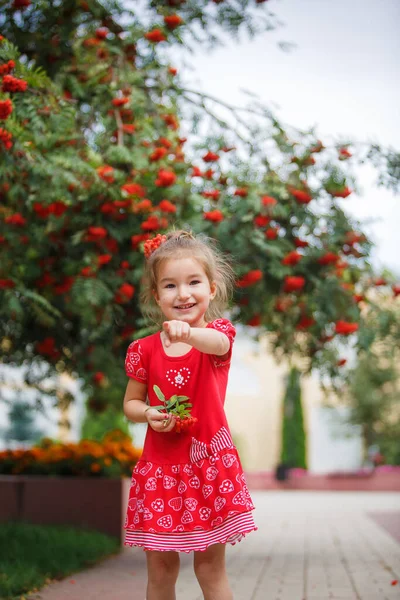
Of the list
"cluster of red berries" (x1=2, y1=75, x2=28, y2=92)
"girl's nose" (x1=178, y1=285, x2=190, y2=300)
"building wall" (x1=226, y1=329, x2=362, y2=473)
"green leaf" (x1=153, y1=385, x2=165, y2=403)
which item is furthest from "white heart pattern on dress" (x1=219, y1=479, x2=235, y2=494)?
"building wall" (x1=226, y1=329, x2=362, y2=473)

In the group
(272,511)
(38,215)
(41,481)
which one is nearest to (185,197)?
(38,215)

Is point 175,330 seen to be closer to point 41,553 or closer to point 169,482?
point 169,482

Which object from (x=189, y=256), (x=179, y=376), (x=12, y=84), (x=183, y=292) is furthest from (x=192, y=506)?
(x=12, y=84)

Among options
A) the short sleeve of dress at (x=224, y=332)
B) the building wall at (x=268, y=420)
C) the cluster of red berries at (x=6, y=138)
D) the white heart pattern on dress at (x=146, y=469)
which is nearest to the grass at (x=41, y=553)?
the white heart pattern on dress at (x=146, y=469)

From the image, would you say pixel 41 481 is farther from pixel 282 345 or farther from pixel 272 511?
pixel 272 511

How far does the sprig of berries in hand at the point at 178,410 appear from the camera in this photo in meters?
2.71

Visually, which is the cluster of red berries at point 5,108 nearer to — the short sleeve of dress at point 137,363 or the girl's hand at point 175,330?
the short sleeve of dress at point 137,363

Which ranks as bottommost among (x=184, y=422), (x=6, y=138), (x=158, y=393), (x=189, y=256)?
(x=184, y=422)

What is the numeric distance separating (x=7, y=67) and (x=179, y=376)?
2.21 m

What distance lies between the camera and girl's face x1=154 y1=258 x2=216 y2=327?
289 cm

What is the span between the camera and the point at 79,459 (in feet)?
25.7

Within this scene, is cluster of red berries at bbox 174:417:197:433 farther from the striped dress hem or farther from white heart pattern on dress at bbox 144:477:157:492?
the striped dress hem

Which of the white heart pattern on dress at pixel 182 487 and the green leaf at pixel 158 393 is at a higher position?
the green leaf at pixel 158 393

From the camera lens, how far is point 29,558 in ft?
17.6
